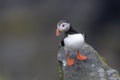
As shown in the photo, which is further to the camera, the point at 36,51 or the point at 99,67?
the point at 36,51

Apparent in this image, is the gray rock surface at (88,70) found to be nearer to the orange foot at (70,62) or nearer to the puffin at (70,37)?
the orange foot at (70,62)

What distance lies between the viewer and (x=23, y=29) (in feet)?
43.2

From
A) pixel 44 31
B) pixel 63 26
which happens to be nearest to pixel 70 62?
pixel 63 26

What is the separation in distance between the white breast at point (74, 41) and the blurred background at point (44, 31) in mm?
4982

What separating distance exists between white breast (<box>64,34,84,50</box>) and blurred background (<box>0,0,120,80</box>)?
498 centimetres

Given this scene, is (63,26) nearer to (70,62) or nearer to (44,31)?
(70,62)

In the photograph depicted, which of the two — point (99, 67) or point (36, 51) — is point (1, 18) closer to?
point (36, 51)

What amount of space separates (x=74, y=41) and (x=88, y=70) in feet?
1.51

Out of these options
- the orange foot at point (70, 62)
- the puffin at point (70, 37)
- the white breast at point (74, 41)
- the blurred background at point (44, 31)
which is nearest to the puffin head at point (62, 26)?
the puffin at point (70, 37)

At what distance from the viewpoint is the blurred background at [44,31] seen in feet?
38.8

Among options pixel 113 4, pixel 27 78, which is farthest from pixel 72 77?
pixel 113 4

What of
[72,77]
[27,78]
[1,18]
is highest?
[72,77]

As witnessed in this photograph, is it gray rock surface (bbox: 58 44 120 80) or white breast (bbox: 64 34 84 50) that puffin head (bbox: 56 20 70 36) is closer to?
white breast (bbox: 64 34 84 50)

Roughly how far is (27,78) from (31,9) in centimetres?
276
